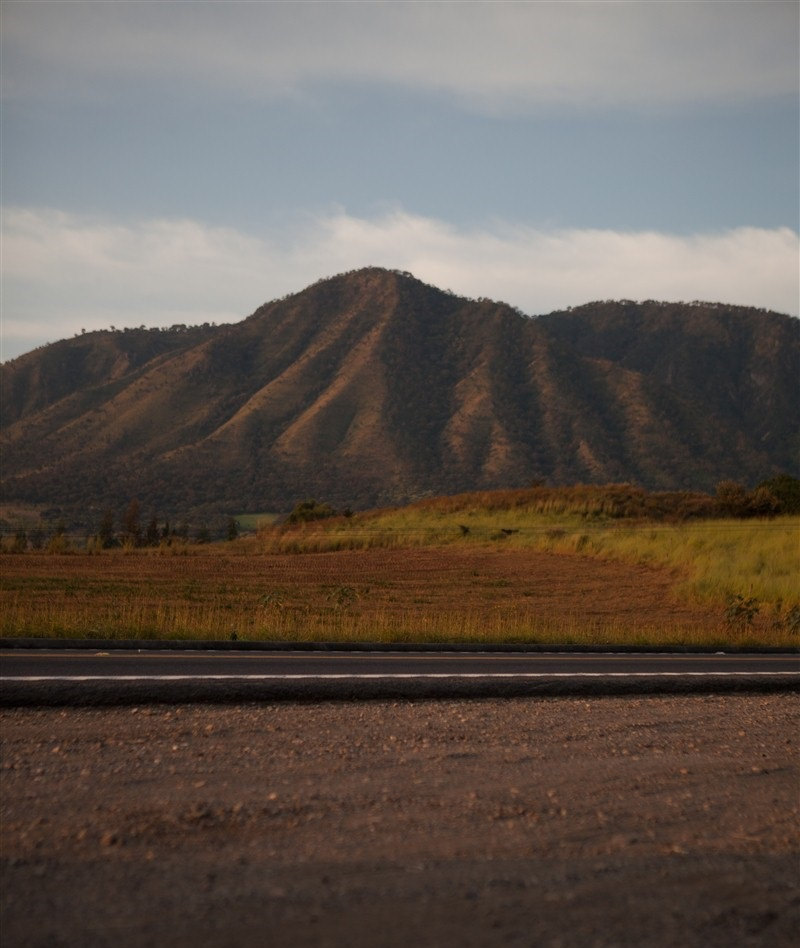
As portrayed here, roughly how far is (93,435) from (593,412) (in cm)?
4966

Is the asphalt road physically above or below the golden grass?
above

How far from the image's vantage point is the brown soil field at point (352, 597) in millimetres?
16594

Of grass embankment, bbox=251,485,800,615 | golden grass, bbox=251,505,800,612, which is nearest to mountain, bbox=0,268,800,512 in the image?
grass embankment, bbox=251,485,800,615

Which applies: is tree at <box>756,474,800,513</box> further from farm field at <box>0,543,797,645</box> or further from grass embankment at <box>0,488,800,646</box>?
farm field at <box>0,543,797,645</box>

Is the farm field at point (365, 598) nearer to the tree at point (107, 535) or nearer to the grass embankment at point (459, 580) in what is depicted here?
the grass embankment at point (459, 580)

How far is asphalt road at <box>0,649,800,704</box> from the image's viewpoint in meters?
8.82

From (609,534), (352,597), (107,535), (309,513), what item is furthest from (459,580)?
(309,513)

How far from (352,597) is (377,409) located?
252ft

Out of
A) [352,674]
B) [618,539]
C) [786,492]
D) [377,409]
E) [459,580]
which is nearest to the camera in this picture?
[352,674]

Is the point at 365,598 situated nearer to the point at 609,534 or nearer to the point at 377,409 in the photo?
the point at 609,534

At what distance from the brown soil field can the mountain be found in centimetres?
4644

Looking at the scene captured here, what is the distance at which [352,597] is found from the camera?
24.6 m

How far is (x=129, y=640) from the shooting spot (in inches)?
535

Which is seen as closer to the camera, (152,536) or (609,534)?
(609,534)
